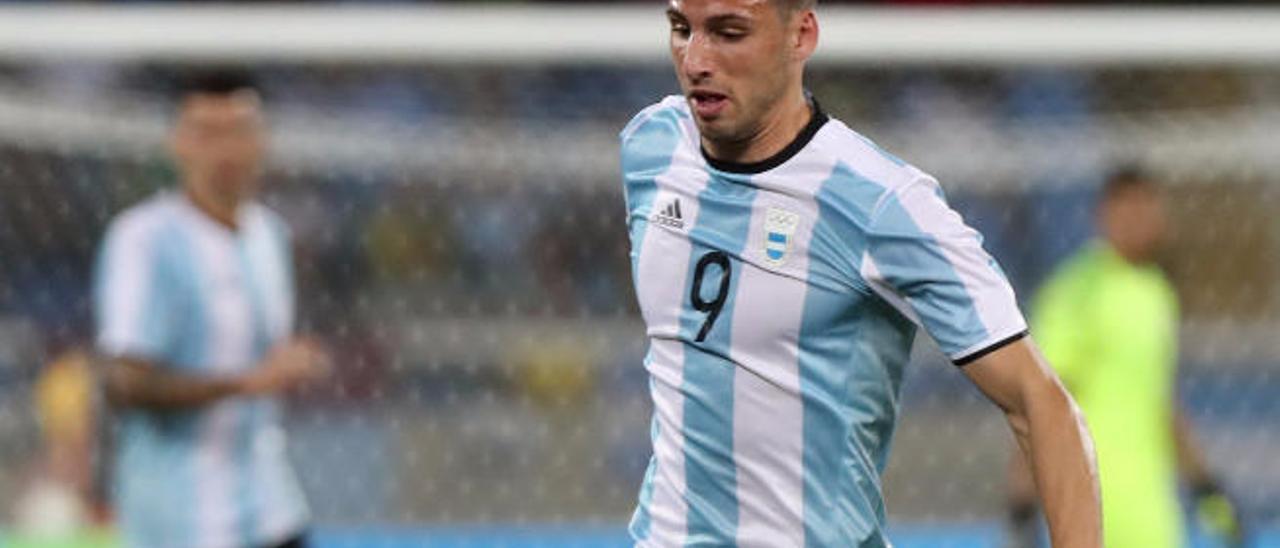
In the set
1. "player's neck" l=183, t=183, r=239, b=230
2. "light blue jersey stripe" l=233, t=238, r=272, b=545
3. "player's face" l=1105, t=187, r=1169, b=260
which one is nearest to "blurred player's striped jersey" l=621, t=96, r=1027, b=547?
"light blue jersey stripe" l=233, t=238, r=272, b=545

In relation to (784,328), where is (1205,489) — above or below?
below

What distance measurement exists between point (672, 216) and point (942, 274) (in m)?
0.46

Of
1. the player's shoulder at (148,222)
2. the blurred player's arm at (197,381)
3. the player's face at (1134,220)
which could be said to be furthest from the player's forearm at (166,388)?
the player's face at (1134,220)

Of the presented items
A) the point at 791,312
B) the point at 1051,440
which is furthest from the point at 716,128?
the point at 1051,440

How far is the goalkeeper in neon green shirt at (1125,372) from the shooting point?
6629 millimetres

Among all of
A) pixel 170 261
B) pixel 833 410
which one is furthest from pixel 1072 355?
pixel 833 410

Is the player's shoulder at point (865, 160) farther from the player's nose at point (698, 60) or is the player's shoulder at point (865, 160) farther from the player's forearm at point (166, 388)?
the player's forearm at point (166, 388)

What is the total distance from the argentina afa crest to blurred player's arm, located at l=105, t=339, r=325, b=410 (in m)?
1.85

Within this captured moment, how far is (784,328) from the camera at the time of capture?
329 cm

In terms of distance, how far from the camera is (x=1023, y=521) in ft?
22.4

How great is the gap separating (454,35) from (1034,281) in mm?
2253

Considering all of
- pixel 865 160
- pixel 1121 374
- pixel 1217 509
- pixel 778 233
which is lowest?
pixel 1217 509

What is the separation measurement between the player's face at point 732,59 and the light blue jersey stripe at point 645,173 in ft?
0.78

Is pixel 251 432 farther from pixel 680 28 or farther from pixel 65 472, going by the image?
pixel 65 472
